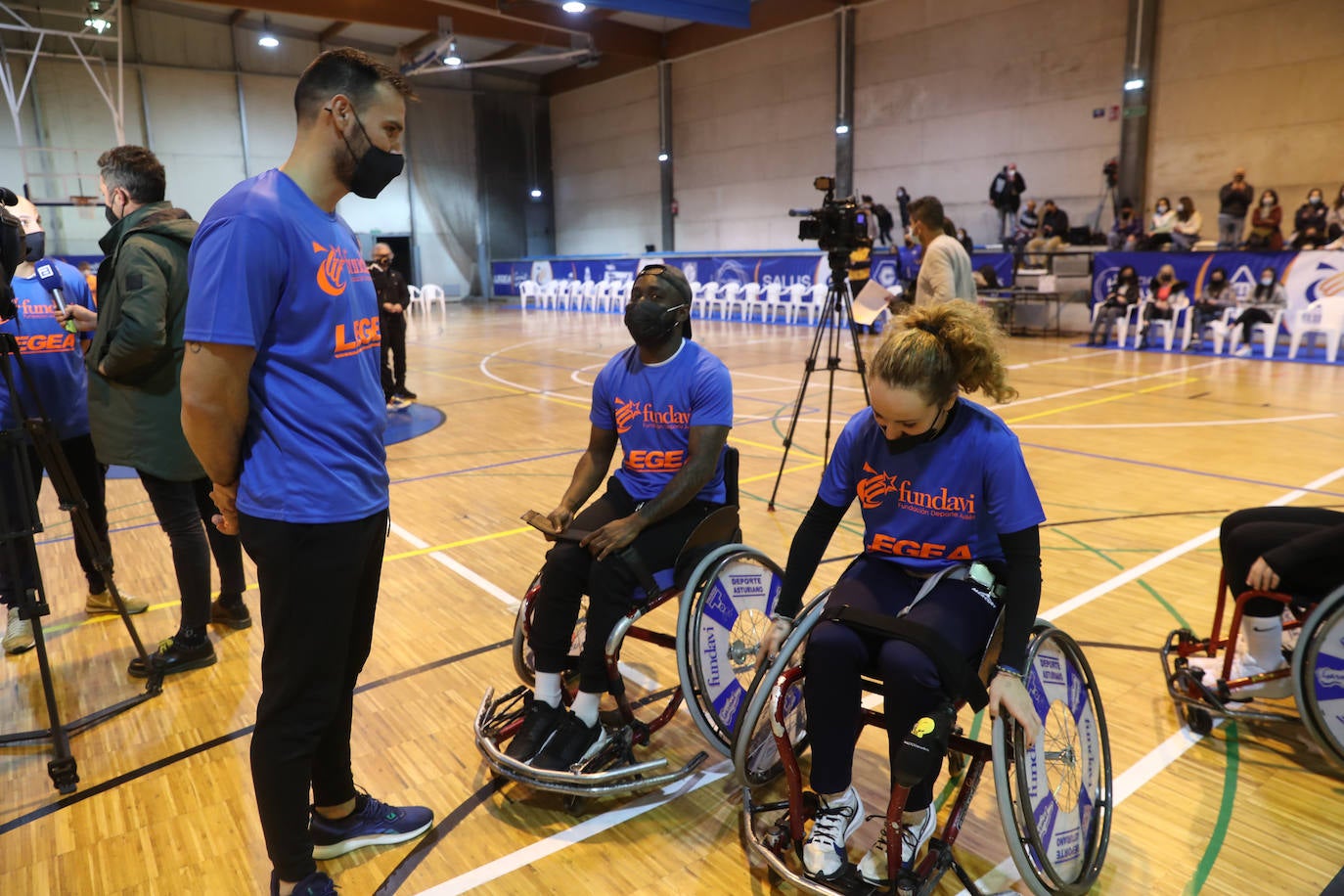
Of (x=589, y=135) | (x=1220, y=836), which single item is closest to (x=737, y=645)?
(x=1220, y=836)

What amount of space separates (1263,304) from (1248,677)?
10626 mm

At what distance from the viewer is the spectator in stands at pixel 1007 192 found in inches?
625

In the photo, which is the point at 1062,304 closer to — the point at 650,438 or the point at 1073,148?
the point at 1073,148

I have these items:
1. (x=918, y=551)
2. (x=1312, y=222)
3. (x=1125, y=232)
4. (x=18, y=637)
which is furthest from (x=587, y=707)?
(x=1125, y=232)

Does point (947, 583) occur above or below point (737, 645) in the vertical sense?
above

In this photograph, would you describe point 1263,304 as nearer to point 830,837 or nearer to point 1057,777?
point 1057,777

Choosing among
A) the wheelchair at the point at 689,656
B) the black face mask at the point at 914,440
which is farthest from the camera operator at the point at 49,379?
the black face mask at the point at 914,440

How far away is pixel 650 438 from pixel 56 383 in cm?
260

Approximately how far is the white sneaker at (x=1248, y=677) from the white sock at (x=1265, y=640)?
0.02 m

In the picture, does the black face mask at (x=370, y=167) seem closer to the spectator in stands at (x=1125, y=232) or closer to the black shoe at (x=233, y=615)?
the black shoe at (x=233, y=615)

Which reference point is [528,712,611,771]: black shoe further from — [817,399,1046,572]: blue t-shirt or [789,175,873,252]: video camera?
[789,175,873,252]: video camera

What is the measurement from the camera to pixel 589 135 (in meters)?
26.9

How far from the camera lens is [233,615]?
358 cm

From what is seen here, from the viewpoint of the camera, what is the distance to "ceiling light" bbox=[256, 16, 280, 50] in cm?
2019
